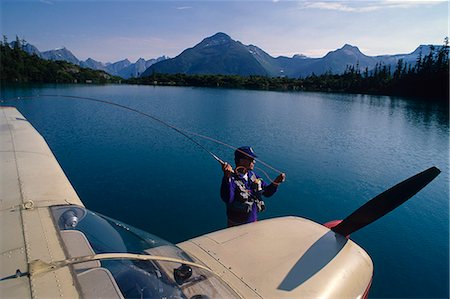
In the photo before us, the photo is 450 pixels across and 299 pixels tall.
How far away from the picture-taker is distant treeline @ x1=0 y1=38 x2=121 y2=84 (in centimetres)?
9319

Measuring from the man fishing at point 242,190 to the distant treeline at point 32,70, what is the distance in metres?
108

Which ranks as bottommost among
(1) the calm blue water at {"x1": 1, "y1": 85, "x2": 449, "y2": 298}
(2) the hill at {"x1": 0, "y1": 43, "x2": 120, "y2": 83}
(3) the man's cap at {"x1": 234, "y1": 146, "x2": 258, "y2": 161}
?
(1) the calm blue water at {"x1": 1, "y1": 85, "x2": 449, "y2": 298}

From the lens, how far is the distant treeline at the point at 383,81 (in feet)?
239

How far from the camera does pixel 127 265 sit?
7.07 feet

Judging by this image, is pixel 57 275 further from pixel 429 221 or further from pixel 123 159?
pixel 123 159

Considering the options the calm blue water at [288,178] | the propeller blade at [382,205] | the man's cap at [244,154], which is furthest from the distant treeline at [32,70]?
the propeller blade at [382,205]

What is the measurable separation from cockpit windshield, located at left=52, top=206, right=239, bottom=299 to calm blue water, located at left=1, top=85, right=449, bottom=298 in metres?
4.81

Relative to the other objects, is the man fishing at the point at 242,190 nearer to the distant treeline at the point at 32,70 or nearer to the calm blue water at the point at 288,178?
the calm blue water at the point at 288,178

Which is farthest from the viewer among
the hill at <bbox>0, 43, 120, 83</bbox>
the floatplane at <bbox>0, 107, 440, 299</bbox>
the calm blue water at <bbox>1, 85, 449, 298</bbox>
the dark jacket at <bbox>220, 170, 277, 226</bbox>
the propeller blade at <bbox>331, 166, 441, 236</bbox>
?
the hill at <bbox>0, 43, 120, 83</bbox>

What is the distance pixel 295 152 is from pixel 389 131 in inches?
546

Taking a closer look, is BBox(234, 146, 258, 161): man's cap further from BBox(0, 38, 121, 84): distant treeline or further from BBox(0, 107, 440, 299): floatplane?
BBox(0, 38, 121, 84): distant treeline

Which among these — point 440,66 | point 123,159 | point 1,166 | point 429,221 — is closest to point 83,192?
point 123,159

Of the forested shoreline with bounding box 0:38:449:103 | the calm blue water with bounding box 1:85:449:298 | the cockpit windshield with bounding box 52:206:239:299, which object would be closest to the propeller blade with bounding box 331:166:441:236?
the cockpit windshield with bounding box 52:206:239:299

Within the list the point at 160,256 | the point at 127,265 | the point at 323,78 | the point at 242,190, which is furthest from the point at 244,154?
the point at 323,78
